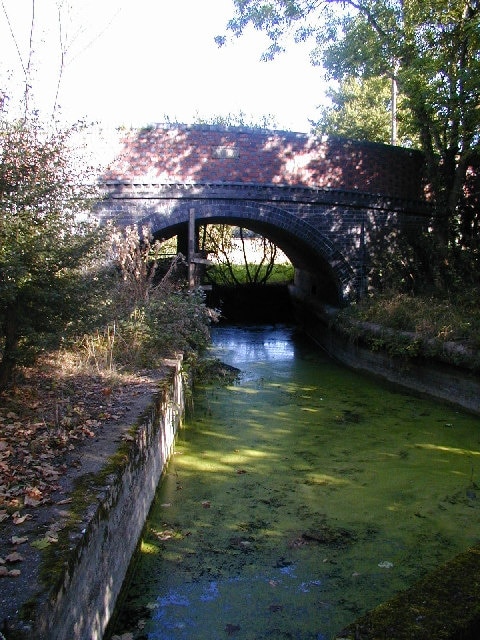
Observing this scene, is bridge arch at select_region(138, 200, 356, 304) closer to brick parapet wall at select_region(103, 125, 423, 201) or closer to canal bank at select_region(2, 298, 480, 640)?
brick parapet wall at select_region(103, 125, 423, 201)

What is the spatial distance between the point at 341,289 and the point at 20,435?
8.87 meters

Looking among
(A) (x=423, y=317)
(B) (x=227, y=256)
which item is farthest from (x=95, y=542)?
(B) (x=227, y=256)

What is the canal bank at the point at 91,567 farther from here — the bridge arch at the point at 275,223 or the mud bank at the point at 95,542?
the bridge arch at the point at 275,223

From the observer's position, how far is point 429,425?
7461 millimetres

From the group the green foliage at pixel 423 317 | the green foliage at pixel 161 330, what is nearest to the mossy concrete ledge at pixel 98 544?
the green foliage at pixel 161 330

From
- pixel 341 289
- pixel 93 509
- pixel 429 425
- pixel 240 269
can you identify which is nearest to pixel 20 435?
pixel 93 509

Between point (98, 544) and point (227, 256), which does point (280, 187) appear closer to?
point (227, 256)

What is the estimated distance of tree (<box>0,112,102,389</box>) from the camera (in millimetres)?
4430

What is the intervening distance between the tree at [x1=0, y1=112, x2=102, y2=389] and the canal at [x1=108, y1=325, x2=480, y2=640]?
1.76m

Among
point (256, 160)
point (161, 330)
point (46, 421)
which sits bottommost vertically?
point (46, 421)

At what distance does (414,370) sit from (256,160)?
500 cm

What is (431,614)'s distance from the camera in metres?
2.44

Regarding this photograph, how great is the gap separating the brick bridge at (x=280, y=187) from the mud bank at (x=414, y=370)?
1.15m

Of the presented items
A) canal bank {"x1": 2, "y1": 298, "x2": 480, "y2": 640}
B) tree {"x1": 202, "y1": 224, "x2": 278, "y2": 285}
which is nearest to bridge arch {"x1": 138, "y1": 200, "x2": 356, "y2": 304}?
tree {"x1": 202, "y1": 224, "x2": 278, "y2": 285}
